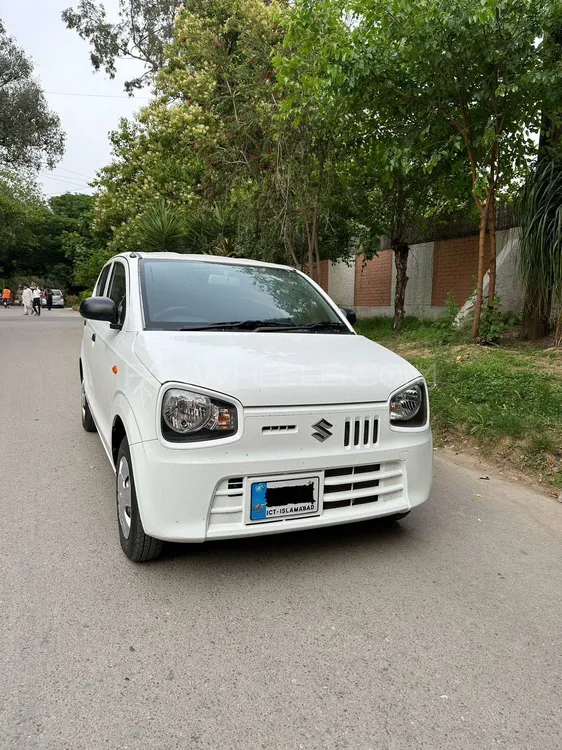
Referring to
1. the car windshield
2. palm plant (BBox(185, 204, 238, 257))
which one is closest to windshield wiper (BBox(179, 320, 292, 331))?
the car windshield

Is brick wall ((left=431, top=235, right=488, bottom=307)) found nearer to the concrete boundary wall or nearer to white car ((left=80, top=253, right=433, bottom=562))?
the concrete boundary wall

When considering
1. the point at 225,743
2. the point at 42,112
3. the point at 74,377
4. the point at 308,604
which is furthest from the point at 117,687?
the point at 42,112

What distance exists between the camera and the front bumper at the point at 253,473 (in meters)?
2.62

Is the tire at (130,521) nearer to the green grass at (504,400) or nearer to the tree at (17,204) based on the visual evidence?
the green grass at (504,400)

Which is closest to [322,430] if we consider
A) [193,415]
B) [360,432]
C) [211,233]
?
[360,432]

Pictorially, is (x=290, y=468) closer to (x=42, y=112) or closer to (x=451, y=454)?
(x=451, y=454)

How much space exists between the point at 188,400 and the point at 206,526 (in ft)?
Answer: 1.98

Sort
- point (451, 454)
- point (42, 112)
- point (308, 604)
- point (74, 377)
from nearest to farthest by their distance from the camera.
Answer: point (308, 604), point (451, 454), point (74, 377), point (42, 112)

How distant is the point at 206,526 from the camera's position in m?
2.66

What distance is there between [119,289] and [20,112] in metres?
23.2

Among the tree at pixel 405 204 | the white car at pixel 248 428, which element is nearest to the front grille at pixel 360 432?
the white car at pixel 248 428

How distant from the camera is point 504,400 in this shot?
224 inches

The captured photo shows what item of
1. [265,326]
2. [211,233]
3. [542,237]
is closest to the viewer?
[265,326]

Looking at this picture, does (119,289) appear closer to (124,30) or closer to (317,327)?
(317,327)
